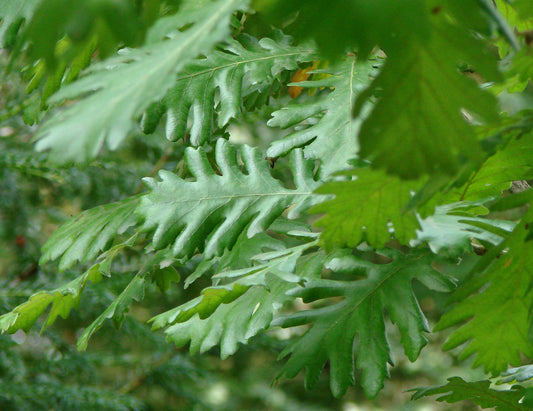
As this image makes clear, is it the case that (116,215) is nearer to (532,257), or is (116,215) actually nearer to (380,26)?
(532,257)

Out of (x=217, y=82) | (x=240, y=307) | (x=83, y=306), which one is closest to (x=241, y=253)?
(x=240, y=307)

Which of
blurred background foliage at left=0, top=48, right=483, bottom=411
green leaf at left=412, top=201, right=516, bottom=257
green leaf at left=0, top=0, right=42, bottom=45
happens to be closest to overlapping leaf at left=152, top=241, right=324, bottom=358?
green leaf at left=412, top=201, right=516, bottom=257

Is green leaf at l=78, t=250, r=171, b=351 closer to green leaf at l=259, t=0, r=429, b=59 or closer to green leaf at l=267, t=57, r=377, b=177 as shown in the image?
green leaf at l=267, t=57, r=377, b=177

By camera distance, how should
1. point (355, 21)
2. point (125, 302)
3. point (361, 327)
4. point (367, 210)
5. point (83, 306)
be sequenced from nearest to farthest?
point (355, 21)
point (367, 210)
point (361, 327)
point (125, 302)
point (83, 306)

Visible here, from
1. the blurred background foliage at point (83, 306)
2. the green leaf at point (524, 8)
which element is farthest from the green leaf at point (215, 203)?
the blurred background foliage at point (83, 306)

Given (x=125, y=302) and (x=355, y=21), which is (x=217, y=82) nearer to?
(x=125, y=302)

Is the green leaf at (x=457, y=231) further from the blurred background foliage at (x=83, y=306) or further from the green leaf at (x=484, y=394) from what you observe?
the blurred background foliage at (x=83, y=306)

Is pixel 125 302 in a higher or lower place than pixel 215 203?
lower
